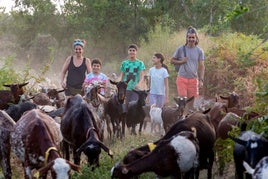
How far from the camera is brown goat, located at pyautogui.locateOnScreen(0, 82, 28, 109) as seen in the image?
34.8ft

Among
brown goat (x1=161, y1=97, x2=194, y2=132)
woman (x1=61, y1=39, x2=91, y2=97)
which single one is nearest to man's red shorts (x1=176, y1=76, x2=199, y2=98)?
brown goat (x1=161, y1=97, x2=194, y2=132)

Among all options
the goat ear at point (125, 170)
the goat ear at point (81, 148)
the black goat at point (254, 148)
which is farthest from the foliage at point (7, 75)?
the black goat at point (254, 148)

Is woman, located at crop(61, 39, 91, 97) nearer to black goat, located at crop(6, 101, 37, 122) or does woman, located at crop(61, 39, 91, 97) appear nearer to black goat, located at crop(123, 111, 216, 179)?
black goat, located at crop(6, 101, 37, 122)

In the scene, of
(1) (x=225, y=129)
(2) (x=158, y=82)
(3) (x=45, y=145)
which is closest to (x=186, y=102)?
(2) (x=158, y=82)

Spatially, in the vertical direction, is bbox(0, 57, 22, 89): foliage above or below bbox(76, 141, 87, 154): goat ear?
above

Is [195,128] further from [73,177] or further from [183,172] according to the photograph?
[73,177]

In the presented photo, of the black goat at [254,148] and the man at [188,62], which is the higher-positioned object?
the man at [188,62]

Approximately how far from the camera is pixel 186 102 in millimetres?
11211

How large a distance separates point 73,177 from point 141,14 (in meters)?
22.0

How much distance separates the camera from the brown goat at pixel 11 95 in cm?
1059

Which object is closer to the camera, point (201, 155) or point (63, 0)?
point (201, 155)

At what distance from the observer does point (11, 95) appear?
10.7 metres

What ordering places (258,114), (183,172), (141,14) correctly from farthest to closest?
(141,14), (258,114), (183,172)

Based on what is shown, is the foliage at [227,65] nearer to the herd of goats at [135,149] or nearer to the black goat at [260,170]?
the herd of goats at [135,149]
